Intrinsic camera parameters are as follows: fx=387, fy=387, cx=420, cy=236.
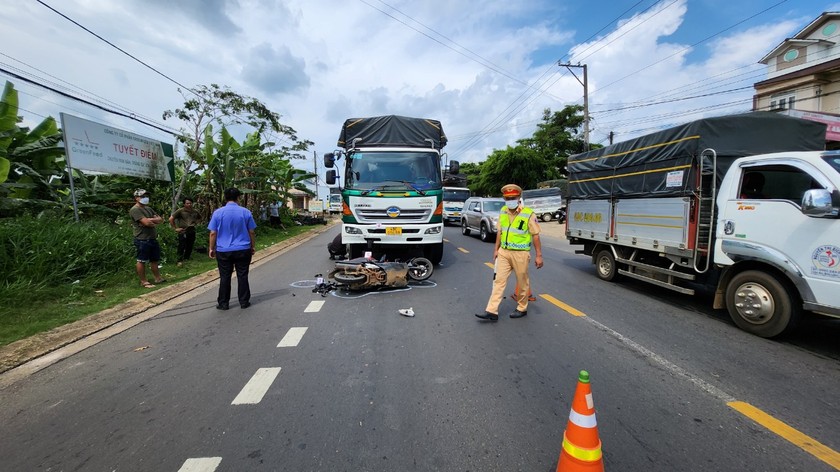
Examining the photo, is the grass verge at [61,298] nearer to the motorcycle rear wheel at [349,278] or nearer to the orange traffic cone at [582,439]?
the motorcycle rear wheel at [349,278]

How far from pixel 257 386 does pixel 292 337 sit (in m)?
1.22

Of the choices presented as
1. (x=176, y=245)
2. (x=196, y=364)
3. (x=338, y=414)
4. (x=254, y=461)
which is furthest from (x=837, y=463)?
(x=176, y=245)

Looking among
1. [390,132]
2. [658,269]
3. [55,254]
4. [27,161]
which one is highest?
[390,132]

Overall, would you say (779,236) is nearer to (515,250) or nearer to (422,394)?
(515,250)

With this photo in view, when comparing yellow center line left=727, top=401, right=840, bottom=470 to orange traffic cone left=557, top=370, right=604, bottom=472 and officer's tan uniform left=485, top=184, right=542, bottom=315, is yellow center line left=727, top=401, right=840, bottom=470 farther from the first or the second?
officer's tan uniform left=485, top=184, right=542, bottom=315

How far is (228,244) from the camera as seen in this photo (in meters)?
5.89

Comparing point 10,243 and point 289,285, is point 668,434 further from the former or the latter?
point 10,243

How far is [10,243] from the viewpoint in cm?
645

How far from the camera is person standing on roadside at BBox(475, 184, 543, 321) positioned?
512 centimetres

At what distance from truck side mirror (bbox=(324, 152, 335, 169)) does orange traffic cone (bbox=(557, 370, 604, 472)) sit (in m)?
7.88

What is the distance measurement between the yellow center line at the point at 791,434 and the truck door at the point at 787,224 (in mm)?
1941

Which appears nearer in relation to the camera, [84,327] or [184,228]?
[84,327]

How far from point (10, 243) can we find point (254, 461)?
7.22 metres

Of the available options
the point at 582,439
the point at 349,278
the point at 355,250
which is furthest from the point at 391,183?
the point at 582,439
